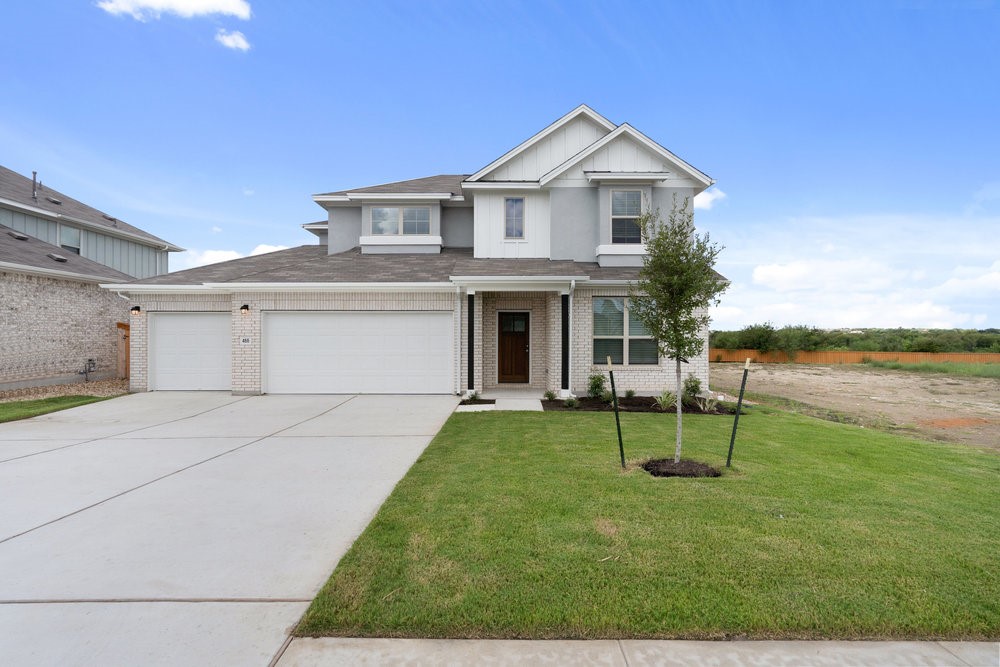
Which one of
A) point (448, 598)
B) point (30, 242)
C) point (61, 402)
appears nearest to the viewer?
point (448, 598)

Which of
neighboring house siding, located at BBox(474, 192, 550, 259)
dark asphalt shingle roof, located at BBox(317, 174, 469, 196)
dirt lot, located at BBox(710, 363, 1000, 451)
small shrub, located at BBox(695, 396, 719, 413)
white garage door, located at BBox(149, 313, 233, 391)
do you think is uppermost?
dark asphalt shingle roof, located at BBox(317, 174, 469, 196)

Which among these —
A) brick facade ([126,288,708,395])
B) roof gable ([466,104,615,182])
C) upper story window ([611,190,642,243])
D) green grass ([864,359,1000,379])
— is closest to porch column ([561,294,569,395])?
brick facade ([126,288,708,395])

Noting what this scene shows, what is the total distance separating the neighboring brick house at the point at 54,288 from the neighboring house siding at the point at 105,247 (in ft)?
0.11

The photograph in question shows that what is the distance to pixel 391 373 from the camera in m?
12.3

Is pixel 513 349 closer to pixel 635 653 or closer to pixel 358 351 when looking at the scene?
pixel 358 351

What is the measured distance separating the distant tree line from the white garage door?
3284cm

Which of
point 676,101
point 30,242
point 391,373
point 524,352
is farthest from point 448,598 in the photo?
point 30,242

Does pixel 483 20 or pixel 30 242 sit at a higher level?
pixel 483 20

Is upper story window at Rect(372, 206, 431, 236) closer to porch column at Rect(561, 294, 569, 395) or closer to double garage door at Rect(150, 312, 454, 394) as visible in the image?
double garage door at Rect(150, 312, 454, 394)

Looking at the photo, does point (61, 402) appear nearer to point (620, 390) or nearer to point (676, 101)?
point (620, 390)

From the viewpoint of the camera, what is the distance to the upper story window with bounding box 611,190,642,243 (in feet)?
42.2

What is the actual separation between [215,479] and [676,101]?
17720 millimetres

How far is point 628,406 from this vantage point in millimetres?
10867

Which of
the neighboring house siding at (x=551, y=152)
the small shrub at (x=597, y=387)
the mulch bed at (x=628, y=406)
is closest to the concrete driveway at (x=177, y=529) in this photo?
the mulch bed at (x=628, y=406)
